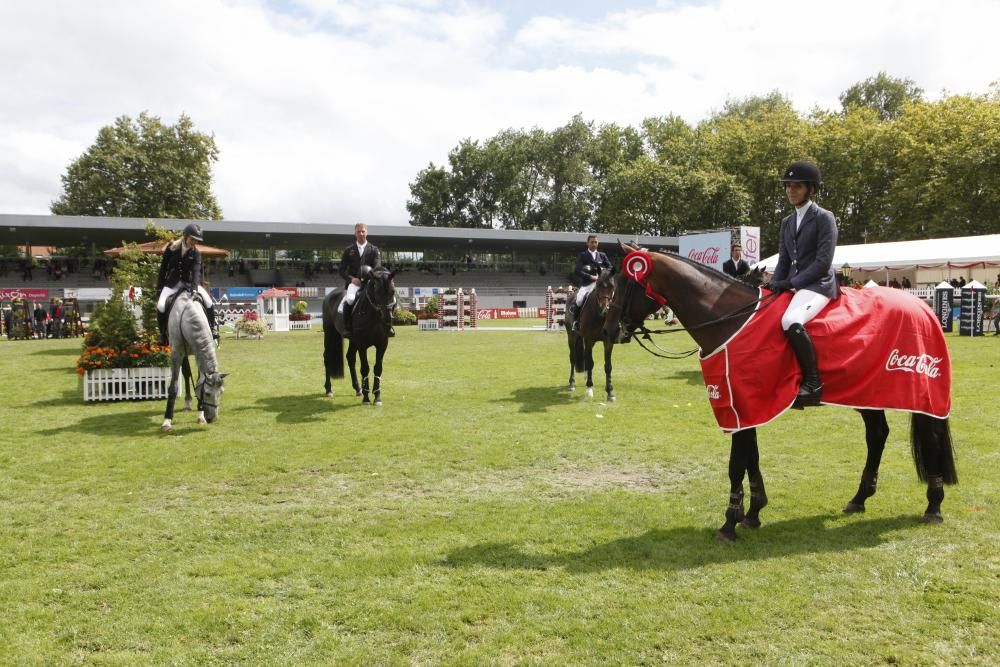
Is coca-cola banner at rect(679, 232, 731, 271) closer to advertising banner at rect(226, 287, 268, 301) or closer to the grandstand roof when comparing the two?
the grandstand roof

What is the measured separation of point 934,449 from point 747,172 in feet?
198

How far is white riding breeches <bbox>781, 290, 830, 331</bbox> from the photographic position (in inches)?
205

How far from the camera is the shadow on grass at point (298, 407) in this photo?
10.1m

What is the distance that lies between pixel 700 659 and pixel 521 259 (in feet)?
202

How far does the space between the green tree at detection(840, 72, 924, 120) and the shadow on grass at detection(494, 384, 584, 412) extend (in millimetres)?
71085

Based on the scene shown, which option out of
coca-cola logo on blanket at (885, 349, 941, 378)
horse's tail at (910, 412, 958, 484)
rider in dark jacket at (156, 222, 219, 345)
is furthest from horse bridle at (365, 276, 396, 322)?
horse's tail at (910, 412, 958, 484)

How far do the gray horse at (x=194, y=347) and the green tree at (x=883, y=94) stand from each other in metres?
76.0

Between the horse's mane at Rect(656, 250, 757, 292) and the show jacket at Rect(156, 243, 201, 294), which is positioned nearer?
the horse's mane at Rect(656, 250, 757, 292)

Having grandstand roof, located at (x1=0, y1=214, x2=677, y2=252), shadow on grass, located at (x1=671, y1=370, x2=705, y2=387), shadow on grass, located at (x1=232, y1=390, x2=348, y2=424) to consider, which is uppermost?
grandstand roof, located at (x1=0, y1=214, x2=677, y2=252)

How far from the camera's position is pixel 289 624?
379 cm

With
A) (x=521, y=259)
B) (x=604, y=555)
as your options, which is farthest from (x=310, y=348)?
(x=521, y=259)

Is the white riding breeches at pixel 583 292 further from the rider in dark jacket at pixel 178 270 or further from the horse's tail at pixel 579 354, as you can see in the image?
the rider in dark jacket at pixel 178 270

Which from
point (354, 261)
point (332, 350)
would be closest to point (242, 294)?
point (332, 350)

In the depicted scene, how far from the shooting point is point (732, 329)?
5.36 m
